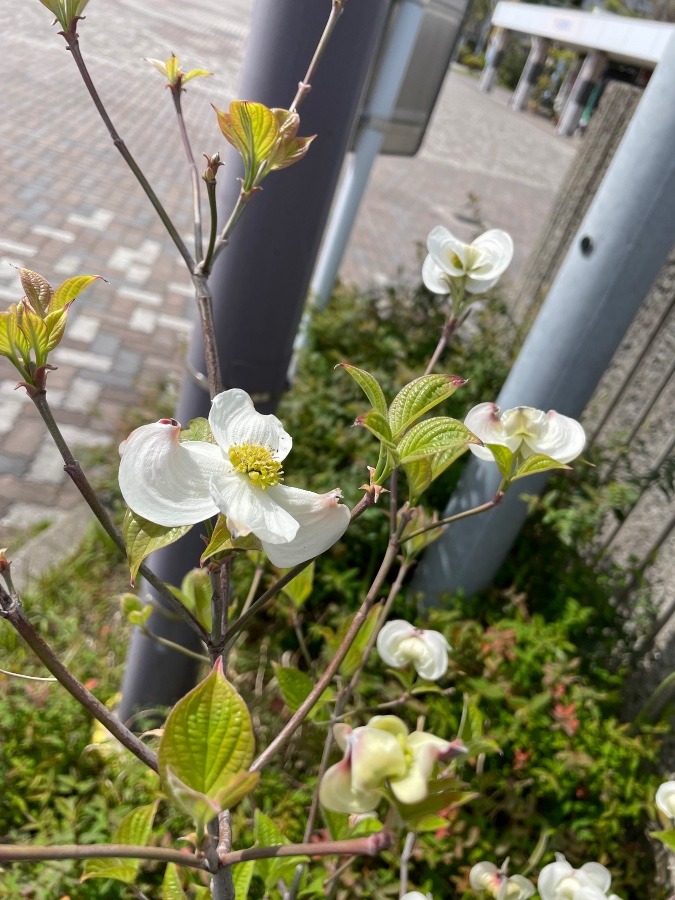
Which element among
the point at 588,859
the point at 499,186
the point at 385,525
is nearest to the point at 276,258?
the point at 385,525

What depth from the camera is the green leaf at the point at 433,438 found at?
1.49ft

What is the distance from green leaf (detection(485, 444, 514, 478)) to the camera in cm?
53

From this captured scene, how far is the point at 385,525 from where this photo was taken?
5.87 ft

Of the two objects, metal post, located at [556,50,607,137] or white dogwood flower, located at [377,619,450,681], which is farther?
metal post, located at [556,50,607,137]

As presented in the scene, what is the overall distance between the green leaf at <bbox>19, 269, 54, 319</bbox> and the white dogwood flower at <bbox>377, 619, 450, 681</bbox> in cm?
50

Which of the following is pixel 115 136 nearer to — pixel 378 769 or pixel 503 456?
pixel 503 456

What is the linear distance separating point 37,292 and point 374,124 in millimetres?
2113

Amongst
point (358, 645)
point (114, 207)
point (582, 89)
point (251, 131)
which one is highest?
point (251, 131)

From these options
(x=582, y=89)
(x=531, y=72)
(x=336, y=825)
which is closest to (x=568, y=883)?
(x=336, y=825)

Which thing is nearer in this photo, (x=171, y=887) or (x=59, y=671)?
(x=59, y=671)

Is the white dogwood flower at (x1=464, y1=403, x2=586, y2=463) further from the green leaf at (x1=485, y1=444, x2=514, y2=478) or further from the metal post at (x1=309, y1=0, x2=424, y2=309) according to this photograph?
the metal post at (x1=309, y1=0, x2=424, y2=309)

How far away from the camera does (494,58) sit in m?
23.6

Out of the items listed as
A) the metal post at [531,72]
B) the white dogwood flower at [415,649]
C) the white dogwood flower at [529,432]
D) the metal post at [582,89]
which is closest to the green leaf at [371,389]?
the white dogwood flower at [529,432]

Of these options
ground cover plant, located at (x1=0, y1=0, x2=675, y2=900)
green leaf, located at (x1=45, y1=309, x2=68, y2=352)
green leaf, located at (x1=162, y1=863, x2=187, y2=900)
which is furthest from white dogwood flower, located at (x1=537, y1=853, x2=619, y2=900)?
green leaf, located at (x1=45, y1=309, x2=68, y2=352)
